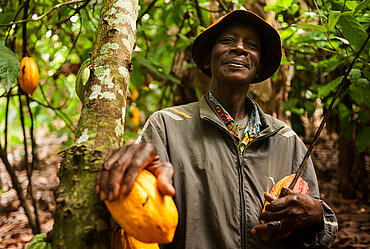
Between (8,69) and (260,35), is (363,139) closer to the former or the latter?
(260,35)

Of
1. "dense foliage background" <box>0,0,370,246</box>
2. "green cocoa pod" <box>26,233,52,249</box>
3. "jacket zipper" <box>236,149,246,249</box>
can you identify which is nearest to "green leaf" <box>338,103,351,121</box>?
"dense foliage background" <box>0,0,370,246</box>

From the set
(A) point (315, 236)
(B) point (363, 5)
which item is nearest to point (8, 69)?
(A) point (315, 236)

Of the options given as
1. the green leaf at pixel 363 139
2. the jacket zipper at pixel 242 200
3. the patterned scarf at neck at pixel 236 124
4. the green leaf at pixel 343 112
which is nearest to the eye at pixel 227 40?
the patterned scarf at neck at pixel 236 124

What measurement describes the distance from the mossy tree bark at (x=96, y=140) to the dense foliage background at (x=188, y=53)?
1.60ft

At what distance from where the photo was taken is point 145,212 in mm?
765

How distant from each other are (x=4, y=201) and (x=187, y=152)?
267 cm

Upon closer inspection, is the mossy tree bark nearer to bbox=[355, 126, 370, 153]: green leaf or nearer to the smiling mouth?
the smiling mouth

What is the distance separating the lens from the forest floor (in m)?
2.81

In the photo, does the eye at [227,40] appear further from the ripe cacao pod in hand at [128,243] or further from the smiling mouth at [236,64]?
the ripe cacao pod in hand at [128,243]

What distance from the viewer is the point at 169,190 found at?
80 cm

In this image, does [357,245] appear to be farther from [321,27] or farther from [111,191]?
[111,191]

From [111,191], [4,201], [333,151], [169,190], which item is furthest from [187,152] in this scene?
[333,151]

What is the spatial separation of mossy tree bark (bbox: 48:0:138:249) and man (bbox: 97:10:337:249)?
1.38 ft

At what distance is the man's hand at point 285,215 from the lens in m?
1.14
